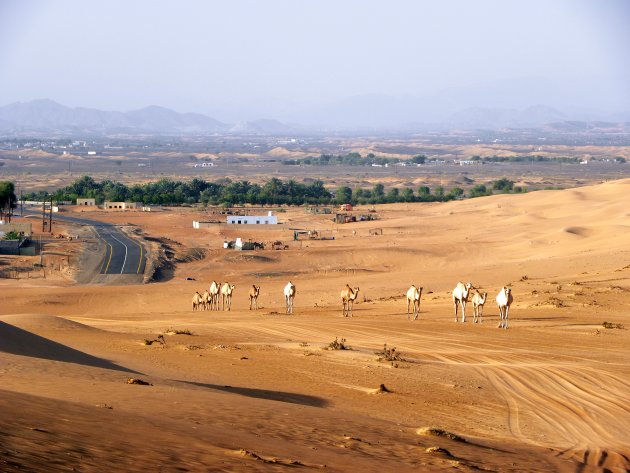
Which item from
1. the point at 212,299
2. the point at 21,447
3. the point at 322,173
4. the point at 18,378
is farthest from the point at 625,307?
the point at 322,173

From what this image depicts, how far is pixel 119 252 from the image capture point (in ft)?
212

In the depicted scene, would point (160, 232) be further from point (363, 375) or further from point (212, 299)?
point (363, 375)

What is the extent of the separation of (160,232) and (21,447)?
237 feet

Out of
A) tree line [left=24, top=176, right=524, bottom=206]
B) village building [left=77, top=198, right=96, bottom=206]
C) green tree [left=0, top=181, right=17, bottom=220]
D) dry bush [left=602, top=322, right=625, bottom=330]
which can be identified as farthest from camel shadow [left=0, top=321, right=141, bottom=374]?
village building [left=77, top=198, right=96, bottom=206]

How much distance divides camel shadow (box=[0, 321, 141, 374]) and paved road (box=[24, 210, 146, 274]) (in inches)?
1342

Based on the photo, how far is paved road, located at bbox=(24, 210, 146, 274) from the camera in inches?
2219

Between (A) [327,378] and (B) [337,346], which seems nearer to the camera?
(A) [327,378]

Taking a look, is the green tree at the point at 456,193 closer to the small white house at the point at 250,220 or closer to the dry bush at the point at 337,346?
the small white house at the point at 250,220

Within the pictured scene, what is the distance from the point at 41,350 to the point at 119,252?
149ft

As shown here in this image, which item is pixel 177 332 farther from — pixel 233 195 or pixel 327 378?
pixel 233 195

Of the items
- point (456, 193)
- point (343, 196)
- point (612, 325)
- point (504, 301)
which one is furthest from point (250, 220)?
point (612, 325)

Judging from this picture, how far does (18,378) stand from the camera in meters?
15.5

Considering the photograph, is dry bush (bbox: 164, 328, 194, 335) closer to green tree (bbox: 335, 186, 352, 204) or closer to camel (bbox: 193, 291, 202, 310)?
camel (bbox: 193, 291, 202, 310)

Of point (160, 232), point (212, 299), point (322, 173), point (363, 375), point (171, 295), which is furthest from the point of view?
point (322, 173)
